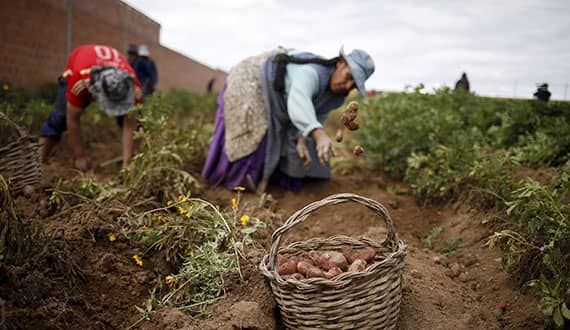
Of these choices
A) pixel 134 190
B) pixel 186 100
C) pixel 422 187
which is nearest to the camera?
pixel 134 190

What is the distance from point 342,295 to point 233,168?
88.0 inches

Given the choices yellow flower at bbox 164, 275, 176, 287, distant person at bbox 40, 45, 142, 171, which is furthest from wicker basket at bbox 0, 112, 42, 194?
yellow flower at bbox 164, 275, 176, 287

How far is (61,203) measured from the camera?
2699mm

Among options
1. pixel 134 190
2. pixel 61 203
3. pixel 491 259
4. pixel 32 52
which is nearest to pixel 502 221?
pixel 491 259

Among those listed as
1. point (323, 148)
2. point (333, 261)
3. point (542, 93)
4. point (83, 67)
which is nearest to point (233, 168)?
point (323, 148)

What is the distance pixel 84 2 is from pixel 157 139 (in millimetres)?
5533

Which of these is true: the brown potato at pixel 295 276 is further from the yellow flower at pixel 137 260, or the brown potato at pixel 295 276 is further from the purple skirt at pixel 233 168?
the purple skirt at pixel 233 168

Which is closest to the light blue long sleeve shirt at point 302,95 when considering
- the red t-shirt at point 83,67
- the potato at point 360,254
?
the potato at point 360,254

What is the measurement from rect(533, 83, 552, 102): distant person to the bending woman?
1646 millimetres

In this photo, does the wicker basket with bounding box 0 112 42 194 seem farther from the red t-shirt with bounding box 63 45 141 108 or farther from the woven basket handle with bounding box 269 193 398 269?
the woven basket handle with bounding box 269 193 398 269

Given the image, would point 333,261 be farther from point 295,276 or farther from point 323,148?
point 323,148

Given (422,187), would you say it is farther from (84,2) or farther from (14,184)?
Answer: (84,2)

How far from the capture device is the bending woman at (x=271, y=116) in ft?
10.8

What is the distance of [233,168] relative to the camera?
3695 mm
